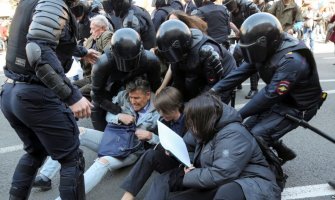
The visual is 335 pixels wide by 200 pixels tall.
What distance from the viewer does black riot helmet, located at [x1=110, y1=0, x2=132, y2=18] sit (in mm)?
5285

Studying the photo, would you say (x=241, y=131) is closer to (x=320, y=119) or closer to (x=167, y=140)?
(x=167, y=140)

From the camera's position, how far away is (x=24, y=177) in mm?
2770

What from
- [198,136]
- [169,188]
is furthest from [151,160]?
[198,136]

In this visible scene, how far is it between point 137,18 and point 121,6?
29cm

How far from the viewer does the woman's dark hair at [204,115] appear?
8.03 ft

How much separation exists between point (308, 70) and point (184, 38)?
98 centimetres

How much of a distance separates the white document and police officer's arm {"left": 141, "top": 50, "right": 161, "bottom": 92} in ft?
3.23

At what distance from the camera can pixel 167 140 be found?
2.64 metres

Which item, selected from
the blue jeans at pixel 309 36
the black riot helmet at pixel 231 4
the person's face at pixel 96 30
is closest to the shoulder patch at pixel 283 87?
the person's face at pixel 96 30

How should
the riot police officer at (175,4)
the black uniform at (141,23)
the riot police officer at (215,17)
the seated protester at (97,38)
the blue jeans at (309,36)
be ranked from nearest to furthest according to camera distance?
the seated protester at (97,38) < the black uniform at (141,23) < the riot police officer at (215,17) < the riot police officer at (175,4) < the blue jeans at (309,36)

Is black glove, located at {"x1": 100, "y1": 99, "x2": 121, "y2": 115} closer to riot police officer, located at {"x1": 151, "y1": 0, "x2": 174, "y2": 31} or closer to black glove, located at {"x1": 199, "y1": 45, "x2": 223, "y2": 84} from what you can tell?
black glove, located at {"x1": 199, "y1": 45, "x2": 223, "y2": 84}

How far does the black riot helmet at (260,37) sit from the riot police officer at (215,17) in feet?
9.71

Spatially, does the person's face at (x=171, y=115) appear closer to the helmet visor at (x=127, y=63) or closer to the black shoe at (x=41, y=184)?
the helmet visor at (x=127, y=63)

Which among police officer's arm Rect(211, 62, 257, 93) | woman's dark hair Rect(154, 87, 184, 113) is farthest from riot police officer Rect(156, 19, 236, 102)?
woman's dark hair Rect(154, 87, 184, 113)
